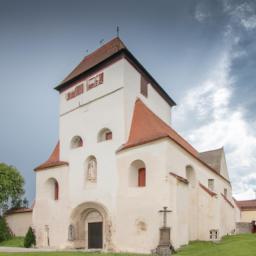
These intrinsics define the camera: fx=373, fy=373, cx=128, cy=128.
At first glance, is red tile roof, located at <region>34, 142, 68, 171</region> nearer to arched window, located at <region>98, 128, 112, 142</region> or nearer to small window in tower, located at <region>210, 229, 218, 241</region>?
arched window, located at <region>98, 128, 112, 142</region>

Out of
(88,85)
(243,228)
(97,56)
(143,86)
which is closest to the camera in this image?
(88,85)

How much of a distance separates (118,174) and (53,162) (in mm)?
6648

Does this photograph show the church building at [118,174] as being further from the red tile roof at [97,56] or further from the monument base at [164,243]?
the monument base at [164,243]

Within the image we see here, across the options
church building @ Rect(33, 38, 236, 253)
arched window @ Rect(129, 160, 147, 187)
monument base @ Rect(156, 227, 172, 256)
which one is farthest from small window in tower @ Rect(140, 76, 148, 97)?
monument base @ Rect(156, 227, 172, 256)

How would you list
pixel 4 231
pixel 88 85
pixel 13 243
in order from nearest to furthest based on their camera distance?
pixel 88 85, pixel 13 243, pixel 4 231

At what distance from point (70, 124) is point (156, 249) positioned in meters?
11.5

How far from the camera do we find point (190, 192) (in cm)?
2414

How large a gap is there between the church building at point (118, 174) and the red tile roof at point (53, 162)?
0.09m

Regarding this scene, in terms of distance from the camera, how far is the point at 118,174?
73.1 ft

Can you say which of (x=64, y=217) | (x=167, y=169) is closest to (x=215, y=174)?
(x=167, y=169)

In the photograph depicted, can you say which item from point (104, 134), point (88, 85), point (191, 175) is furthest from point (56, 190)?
point (191, 175)

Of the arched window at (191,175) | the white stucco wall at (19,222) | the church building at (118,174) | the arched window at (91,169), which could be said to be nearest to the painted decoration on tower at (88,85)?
the church building at (118,174)

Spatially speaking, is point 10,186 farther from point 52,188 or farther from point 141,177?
point 141,177

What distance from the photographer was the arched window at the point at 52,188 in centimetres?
2652
